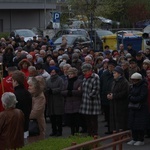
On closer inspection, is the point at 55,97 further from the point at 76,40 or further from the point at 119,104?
the point at 76,40

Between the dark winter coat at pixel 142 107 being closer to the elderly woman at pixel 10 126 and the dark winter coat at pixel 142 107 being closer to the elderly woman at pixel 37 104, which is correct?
the elderly woman at pixel 37 104

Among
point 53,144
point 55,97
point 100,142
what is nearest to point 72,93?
point 55,97

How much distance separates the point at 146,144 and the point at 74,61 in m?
5.44

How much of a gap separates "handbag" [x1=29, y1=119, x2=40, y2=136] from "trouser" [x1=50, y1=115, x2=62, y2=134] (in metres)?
2.66

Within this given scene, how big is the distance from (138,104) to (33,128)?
2.64 m

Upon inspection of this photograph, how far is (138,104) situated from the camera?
13883mm

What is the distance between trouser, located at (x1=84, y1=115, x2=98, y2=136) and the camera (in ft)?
49.2

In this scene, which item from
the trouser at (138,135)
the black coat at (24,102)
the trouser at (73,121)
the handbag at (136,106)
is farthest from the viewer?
the trouser at (73,121)

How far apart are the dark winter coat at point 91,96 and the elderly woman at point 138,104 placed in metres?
0.97

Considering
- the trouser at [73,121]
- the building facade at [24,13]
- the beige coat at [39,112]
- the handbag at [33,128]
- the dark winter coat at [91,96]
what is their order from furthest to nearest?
the building facade at [24,13]
the trouser at [73,121]
the dark winter coat at [91,96]
the beige coat at [39,112]
the handbag at [33,128]

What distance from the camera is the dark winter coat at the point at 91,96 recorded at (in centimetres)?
1466

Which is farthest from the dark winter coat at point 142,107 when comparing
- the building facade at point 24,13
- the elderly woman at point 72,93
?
the building facade at point 24,13

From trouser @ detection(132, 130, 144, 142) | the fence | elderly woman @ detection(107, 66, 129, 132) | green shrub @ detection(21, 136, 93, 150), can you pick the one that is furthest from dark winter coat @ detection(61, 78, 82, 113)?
the fence

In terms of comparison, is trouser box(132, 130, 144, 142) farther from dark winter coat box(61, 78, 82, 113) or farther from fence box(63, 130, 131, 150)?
fence box(63, 130, 131, 150)
